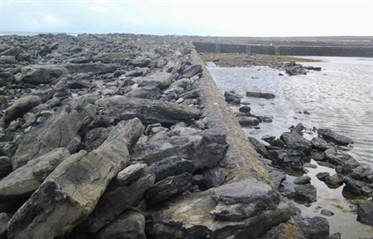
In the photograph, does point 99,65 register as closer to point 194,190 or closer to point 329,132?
point 329,132

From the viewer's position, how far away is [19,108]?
7156 millimetres

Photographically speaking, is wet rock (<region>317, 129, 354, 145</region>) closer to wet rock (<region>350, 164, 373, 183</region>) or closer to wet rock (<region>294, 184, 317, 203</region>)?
wet rock (<region>350, 164, 373, 183</region>)

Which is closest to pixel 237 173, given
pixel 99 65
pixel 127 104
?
pixel 127 104

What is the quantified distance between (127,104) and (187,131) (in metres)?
1.76

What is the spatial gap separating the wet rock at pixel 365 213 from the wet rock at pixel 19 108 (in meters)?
6.78

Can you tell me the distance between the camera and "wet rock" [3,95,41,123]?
23.0ft

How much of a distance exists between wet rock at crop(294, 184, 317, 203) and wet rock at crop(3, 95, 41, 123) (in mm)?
5814

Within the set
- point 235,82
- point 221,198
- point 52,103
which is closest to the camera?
point 221,198

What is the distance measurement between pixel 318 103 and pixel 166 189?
14809 millimetres

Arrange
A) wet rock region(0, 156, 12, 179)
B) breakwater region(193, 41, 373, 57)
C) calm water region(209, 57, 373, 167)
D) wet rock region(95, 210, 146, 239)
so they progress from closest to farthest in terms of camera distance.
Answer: wet rock region(95, 210, 146, 239) < wet rock region(0, 156, 12, 179) < calm water region(209, 57, 373, 167) < breakwater region(193, 41, 373, 57)

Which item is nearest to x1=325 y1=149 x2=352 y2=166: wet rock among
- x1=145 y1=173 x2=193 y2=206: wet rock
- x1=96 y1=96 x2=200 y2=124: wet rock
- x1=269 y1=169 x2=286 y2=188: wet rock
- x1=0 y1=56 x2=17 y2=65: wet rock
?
x1=269 y1=169 x2=286 y2=188: wet rock

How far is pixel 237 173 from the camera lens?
17.0 feet

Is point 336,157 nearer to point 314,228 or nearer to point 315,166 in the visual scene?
point 315,166

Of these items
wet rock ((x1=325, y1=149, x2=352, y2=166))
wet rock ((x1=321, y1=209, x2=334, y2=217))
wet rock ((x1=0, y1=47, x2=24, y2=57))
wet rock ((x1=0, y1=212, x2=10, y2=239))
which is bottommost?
wet rock ((x1=321, y1=209, x2=334, y2=217))
